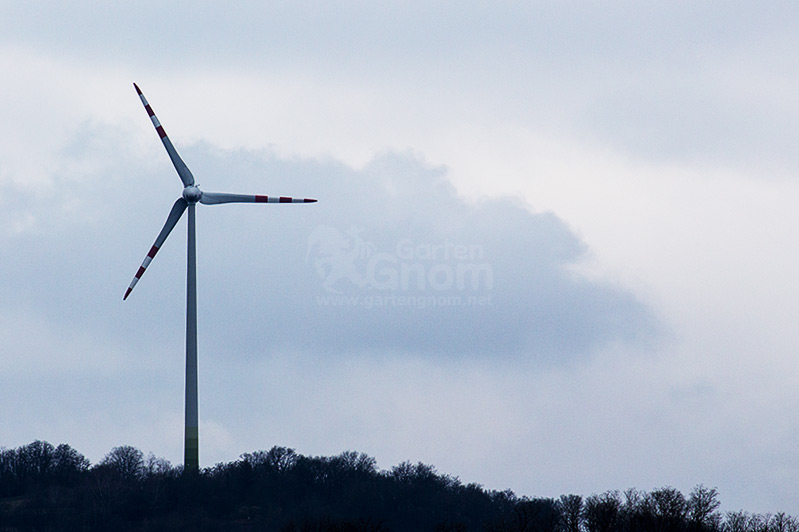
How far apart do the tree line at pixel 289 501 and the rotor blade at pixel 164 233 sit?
25.2 meters

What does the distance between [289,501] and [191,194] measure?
167 ft

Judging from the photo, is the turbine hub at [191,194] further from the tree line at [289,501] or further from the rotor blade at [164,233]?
A: the tree line at [289,501]

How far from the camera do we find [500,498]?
16275 centimetres

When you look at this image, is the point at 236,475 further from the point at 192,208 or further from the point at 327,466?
the point at 192,208

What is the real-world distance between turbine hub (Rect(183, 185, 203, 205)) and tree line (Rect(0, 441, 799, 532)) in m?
28.6

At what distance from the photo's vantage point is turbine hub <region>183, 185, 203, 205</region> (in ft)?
356

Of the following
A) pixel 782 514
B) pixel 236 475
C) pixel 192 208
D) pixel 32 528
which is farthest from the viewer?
pixel 236 475

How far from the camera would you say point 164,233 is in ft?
352

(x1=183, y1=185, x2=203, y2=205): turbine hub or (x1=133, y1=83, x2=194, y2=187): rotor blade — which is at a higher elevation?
(x1=133, y1=83, x2=194, y2=187): rotor blade

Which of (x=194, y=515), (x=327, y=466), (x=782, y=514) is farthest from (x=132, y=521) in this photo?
(x=782, y=514)

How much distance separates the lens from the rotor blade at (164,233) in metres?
106

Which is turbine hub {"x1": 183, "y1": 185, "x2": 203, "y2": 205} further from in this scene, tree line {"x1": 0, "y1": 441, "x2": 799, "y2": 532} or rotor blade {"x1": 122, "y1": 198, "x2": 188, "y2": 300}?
tree line {"x1": 0, "y1": 441, "x2": 799, "y2": 532}

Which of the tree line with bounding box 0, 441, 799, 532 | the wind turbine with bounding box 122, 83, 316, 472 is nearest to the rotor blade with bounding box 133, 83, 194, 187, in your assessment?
the wind turbine with bounding box 122, 83, 316, 472

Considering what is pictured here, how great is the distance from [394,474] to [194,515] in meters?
31.7
